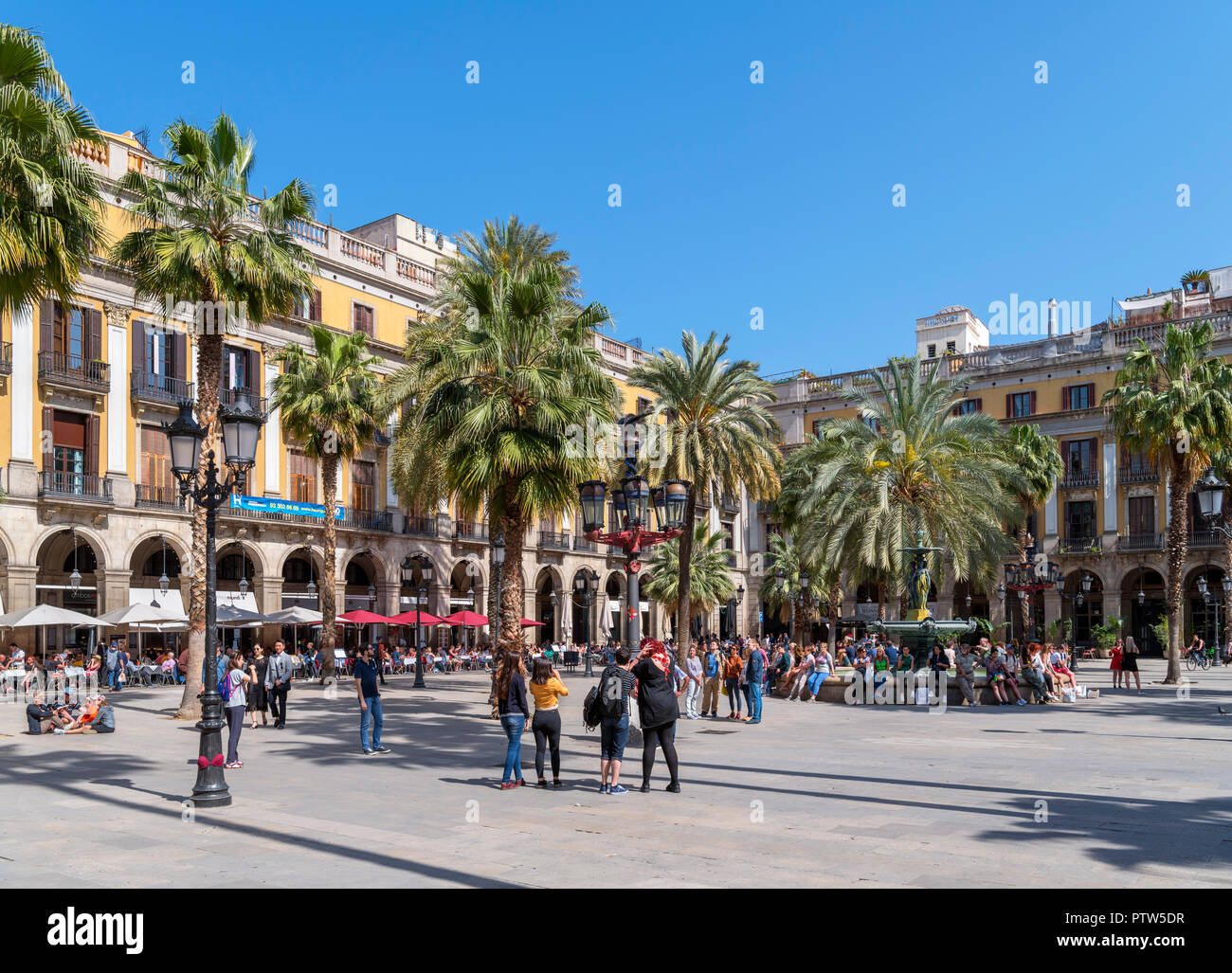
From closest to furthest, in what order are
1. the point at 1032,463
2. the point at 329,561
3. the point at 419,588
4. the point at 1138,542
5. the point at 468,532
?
the point at 419,588
the point at 329,561
the point at 1032,463
the point at 468,532
the point at 1138,542

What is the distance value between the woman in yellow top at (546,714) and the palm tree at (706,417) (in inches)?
636

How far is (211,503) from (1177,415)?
2880 centimetres

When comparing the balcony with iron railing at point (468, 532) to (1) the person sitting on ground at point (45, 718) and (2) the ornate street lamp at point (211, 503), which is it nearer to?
(1) the person sitting on ground at point (45, 718)

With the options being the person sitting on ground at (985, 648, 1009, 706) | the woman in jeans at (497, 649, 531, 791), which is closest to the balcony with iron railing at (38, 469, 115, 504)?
the woman in jeans at (497, 649, 531, 791)

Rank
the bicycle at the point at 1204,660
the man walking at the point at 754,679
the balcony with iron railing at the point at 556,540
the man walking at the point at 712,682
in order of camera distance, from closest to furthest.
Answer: the man walking at the point at 754,679 → the man walking at the point at 712,682 → the bicycle at the point at 1204,660 → the balcony with iron railing at the point at 556,540

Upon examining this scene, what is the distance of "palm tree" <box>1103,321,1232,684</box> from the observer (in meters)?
31.4

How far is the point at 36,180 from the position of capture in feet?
45.9

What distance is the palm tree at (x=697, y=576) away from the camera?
49438 millimetres

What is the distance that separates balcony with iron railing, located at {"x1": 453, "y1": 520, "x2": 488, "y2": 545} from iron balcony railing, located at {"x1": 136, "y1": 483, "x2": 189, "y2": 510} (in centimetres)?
1350

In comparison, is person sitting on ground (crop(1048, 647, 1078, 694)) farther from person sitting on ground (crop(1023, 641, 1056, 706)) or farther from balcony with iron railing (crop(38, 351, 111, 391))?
balcony with iron railing (crop(38, 351, 111, 391))

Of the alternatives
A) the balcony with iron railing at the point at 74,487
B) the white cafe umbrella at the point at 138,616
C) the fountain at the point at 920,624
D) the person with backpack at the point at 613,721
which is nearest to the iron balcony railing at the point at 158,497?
the balcony with iron railing at the point at 74,487

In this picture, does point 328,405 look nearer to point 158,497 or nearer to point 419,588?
point 419,588

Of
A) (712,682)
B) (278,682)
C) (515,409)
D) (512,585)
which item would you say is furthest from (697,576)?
(278,682)

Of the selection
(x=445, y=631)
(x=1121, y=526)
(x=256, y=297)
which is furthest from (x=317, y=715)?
(x=1121, y=526)
